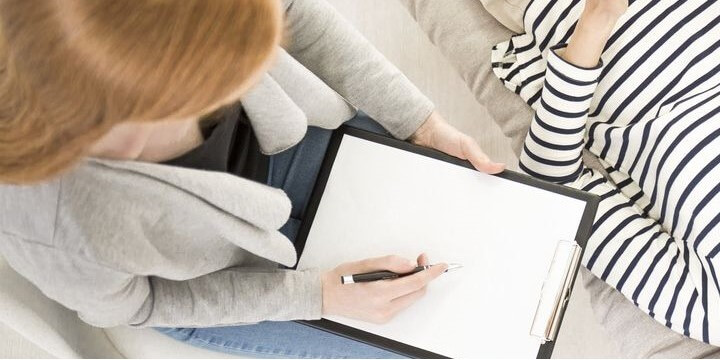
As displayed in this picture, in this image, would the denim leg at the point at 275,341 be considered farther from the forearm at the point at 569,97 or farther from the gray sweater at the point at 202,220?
the forearm at the point at 569,97

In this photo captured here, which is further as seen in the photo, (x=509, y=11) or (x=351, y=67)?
(x=509, y=11)

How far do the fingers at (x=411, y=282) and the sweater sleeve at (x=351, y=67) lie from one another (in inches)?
8.2

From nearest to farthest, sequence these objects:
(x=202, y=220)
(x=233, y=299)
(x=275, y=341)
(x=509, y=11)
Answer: (x=202, y=220) → (x=233, y=299) → (x=275, y=341) → (x=509, y=11)

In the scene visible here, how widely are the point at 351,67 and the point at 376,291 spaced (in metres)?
0.29

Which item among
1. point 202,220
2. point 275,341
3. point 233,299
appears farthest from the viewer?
point 275,341

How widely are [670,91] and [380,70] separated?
38 centimetres

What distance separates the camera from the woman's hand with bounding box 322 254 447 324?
28.7 inches

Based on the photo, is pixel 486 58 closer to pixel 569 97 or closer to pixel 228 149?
pixel 569 97

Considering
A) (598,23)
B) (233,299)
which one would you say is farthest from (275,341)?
(598,23)

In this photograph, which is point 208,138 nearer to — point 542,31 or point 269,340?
point 269,340

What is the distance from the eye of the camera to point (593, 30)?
2.71 feet

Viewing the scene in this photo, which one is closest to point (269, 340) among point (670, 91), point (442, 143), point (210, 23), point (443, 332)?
point (443, 332)

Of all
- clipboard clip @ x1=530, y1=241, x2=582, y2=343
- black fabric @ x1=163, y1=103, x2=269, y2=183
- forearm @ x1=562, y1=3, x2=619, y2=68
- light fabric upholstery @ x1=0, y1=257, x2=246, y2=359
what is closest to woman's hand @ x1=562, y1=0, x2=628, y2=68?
forearm @ x1=562, y1=3, x2=619, y2=68

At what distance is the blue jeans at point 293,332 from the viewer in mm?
802
